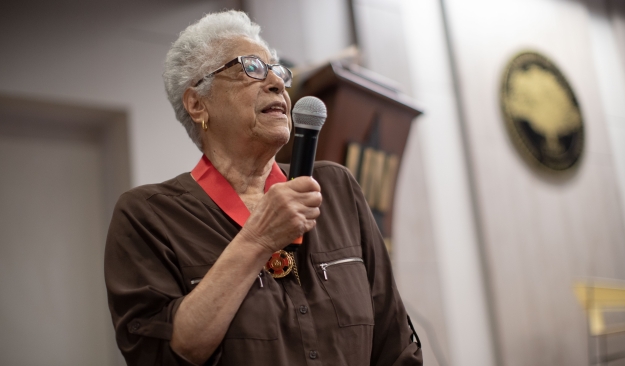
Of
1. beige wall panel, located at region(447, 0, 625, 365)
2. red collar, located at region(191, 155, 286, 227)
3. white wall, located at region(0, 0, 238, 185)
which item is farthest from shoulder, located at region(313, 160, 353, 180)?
beige wall panel, located at region(447, 0, 625, 365)

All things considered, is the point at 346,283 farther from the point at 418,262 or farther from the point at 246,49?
the point at 418,262

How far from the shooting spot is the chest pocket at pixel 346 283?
1390mm

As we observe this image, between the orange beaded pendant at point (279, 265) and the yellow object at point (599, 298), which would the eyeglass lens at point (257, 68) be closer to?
the orange beaded pendant at point (279, 265)

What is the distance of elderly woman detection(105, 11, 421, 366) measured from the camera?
1235 millimetres

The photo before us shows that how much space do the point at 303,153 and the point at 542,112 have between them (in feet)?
13.6

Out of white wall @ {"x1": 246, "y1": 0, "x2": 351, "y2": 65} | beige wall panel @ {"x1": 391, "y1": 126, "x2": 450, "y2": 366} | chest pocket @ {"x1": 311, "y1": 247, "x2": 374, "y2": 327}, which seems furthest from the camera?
beige wall panel @ {"x1": 391, "y1": 126, "x2": 450, "y2": 366}

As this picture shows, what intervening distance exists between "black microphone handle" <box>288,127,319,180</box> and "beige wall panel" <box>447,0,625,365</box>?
10.7 feet

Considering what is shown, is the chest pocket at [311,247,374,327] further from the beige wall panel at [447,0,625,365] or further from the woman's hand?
the beige wall panel at [447,0,625,365]

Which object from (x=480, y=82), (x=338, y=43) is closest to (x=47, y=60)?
(x=338, y=43)

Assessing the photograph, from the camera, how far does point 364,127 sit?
238cm

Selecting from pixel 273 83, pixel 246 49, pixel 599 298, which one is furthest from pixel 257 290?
pixel 599 298

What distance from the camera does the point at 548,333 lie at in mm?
4363

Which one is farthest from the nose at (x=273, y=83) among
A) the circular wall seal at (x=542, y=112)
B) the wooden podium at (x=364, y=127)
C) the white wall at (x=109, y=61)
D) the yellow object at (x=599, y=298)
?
the circular wall seal at (x=542, y=112)

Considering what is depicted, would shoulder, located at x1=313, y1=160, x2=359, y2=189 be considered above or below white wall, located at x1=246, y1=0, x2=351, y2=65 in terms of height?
below
